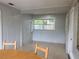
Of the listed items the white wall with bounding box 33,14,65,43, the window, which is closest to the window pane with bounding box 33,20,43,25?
the window

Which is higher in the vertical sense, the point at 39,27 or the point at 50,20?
the point at 50,20

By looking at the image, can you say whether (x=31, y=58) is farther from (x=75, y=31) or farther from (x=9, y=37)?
(x=9, y=37)

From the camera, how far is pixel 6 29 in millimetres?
4660

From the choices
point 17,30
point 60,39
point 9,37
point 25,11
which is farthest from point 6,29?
point 60,39

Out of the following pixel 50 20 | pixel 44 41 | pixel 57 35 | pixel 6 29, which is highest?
pixel 50 20

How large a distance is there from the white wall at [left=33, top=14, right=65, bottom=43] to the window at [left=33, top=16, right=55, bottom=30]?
30 centimetres

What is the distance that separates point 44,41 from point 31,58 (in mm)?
6423

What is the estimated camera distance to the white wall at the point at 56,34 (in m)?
7.65

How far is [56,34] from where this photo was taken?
7.80 metres

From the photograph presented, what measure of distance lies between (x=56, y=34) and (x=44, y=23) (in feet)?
4.23

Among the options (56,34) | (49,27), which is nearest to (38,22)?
(49,27)

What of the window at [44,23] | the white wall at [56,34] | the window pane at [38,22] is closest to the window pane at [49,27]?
the window at [44,23]

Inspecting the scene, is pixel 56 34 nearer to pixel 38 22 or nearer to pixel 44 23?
pixel 44 23

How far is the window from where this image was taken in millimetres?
7904
